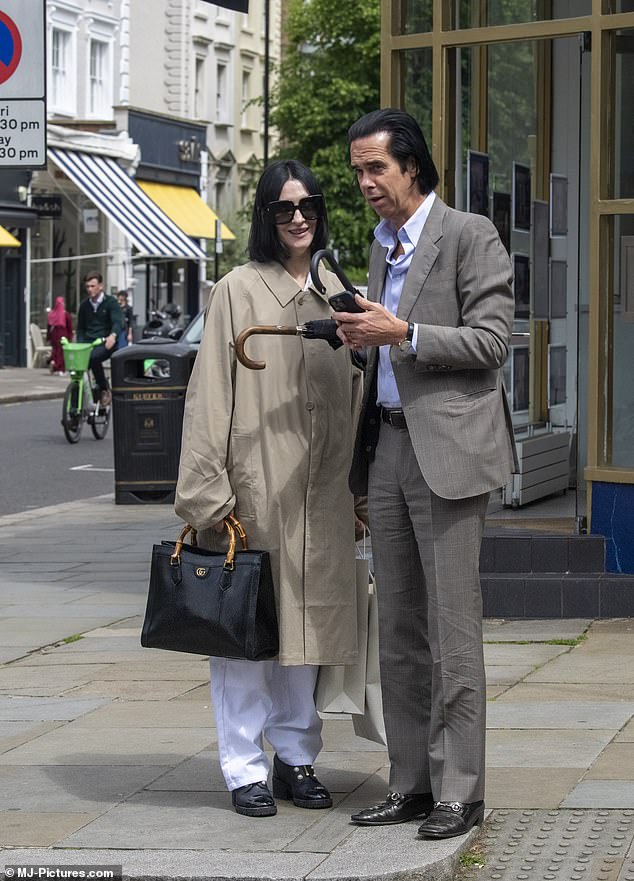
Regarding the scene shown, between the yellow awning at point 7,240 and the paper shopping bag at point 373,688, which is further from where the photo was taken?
the yellow awning at point 7,240

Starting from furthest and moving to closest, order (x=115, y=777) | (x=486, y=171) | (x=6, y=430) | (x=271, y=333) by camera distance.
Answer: (x=6, y=430) < (x=486, y=171) < (x=115, y=777) < (x=271, y=333)

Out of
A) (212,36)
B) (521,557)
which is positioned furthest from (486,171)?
(212,36)

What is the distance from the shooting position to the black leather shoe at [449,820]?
4.73 metres

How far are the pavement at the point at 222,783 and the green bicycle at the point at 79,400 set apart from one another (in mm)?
10351

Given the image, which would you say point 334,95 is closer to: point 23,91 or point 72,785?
point 23,91

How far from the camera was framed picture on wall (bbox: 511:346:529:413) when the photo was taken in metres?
10.5

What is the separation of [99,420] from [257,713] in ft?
51.0

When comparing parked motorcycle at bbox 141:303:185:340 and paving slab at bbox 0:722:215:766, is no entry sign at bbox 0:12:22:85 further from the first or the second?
parked motorcycle at bbox 141:303:185:340

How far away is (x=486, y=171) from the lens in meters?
9.78

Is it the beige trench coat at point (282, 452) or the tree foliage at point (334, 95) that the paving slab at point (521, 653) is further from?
the tree foliage at point (334, 95)

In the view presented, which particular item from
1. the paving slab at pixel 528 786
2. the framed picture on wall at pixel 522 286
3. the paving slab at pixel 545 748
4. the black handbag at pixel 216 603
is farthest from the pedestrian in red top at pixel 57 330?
the black handbag at pixel 216 603

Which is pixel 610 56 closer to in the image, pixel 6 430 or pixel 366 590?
pixel 366 590

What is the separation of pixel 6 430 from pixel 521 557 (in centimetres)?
1431

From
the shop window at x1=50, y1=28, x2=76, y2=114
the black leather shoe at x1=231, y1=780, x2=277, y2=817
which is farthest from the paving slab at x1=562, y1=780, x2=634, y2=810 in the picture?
the shop window at x1=50, y1=28, x2=76, y2=114
